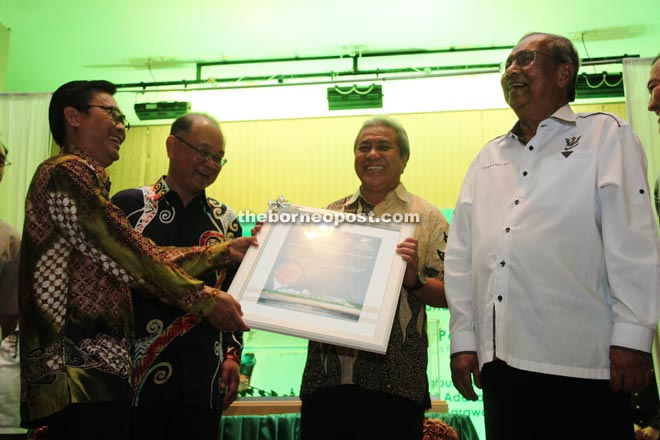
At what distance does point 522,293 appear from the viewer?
1.79 metres

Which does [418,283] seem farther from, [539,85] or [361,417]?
[539,85]

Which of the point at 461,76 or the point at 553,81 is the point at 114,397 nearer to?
the point at 553,81

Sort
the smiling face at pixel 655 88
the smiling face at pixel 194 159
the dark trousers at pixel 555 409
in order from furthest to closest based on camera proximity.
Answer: the smiling face at pixel 194 159
the smiling face at pixel 655 88
the dark trousers at pixel 555 409

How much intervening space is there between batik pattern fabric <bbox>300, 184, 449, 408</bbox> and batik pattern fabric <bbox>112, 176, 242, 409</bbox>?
0.38 meters

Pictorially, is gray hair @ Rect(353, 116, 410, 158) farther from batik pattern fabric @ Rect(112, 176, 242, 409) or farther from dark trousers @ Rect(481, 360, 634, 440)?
dark trousers @ Rect(481, 360, 634, 440)

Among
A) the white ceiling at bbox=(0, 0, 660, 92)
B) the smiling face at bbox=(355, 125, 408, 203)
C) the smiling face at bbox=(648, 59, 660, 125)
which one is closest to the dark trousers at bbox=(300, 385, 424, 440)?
the smiling face at bbox=(355, 125, 408, 203)

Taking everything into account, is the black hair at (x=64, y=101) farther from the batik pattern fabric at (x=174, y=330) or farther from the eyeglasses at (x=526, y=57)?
the eyeglasses at (x=526, y=57)

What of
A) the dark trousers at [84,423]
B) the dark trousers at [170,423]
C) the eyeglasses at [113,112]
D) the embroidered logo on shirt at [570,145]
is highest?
the eyeglasses at [113,112]

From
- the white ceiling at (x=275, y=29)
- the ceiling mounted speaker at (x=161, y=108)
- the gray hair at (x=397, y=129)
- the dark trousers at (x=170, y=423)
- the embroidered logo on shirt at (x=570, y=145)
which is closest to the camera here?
the embroidered logo on shirt at (x=570, y=145)

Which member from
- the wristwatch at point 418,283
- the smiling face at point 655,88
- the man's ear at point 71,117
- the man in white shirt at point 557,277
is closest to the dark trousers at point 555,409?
the man in white shirt at point 557,277

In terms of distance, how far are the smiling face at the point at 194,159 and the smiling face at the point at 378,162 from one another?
0.65 m

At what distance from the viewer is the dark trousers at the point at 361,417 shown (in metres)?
2.14

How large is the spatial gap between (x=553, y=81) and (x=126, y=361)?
174 centimetres

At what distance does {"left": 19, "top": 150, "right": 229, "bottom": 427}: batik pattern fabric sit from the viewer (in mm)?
1711
